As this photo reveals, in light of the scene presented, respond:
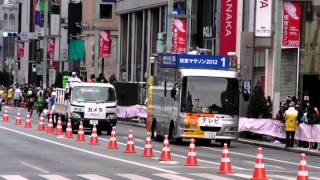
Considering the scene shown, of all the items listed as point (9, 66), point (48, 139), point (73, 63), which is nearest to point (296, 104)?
point (48, 139)

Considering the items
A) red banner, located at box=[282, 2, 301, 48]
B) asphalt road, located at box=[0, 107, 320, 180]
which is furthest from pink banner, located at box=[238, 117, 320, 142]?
red banner, located at box=[282, 2, 301, 48]

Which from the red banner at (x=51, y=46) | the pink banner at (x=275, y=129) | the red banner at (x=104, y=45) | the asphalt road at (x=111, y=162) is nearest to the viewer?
the asphalt road at (x=111, y=162)

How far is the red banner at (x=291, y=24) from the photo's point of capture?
136ft

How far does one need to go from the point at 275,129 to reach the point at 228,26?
17704 mm

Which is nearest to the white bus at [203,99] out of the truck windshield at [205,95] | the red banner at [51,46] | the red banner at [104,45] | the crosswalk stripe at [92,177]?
the truck windshield at [205,95]

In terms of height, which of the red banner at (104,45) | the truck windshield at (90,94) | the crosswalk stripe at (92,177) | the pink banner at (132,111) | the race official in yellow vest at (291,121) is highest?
the red banner at (104,45)

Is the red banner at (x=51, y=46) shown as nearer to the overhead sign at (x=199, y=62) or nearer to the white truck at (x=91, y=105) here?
the white truck at (x=91, y=105)

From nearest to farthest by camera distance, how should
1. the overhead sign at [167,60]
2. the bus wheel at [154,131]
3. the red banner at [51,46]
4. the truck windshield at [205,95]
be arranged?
the truck windshield at [205,95], the overhead sign at [167,60], the bus wheel at [154,131], the red banner at [51,46]

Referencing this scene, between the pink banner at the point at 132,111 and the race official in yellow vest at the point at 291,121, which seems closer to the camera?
the race official in yellow vest at the point at 291,121

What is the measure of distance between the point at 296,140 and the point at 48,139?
981 centimetres

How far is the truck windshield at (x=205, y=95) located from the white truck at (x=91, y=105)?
6.01 m

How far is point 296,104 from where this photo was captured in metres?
35.0

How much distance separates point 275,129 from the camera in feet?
118

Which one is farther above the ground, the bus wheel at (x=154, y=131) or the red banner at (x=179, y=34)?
the red banner at (x=179, y=34)
